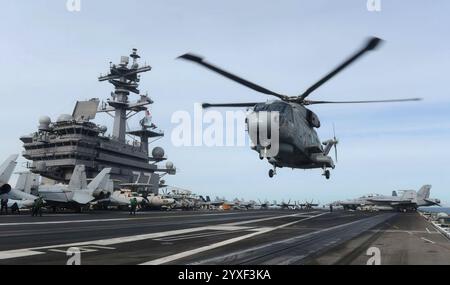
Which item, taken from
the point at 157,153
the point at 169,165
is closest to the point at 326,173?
the point at 157,153

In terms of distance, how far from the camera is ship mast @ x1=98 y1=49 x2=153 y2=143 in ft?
331

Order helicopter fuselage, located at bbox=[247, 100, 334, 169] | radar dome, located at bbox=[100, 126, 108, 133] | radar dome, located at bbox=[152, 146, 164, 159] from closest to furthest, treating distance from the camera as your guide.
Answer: helicopter fuselage, located at bbox=[247, 100, 334, 169], radar dome, located at bbox=[100, 126, 108, 133], radar dome, located at bbox=[152, 146, 164, 159]

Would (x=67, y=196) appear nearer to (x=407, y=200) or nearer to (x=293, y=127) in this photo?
(x=293, y=127)

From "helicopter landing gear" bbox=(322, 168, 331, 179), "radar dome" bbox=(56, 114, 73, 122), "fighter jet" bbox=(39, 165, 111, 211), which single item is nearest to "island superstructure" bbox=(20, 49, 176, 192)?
"radar dome" bbox=(56, 114, 73, 122)

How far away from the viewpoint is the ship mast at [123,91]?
10081 centimetres

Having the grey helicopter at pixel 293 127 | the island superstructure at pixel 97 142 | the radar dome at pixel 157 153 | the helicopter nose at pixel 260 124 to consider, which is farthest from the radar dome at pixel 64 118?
the helicopter nose at pixel 260 124

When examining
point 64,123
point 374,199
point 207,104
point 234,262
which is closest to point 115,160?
point 64,123

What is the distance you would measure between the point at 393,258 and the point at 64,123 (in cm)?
8307

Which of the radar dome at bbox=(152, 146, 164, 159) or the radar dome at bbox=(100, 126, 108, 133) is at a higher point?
the radar dome at bbox=(100, 126, 108, 133)

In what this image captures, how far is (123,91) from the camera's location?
10319cm

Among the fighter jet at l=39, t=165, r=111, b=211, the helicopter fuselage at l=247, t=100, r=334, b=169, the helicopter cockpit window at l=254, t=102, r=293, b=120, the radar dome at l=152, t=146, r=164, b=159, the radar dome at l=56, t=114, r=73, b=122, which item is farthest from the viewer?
the radar dome at l=152, t=146, r=164, b=159

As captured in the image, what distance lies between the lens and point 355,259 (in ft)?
38.2

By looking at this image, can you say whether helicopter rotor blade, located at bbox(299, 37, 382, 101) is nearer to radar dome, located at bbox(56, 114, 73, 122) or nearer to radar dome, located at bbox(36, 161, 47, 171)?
A: radar dome, located at bbox(56, 114, 73, 122)
